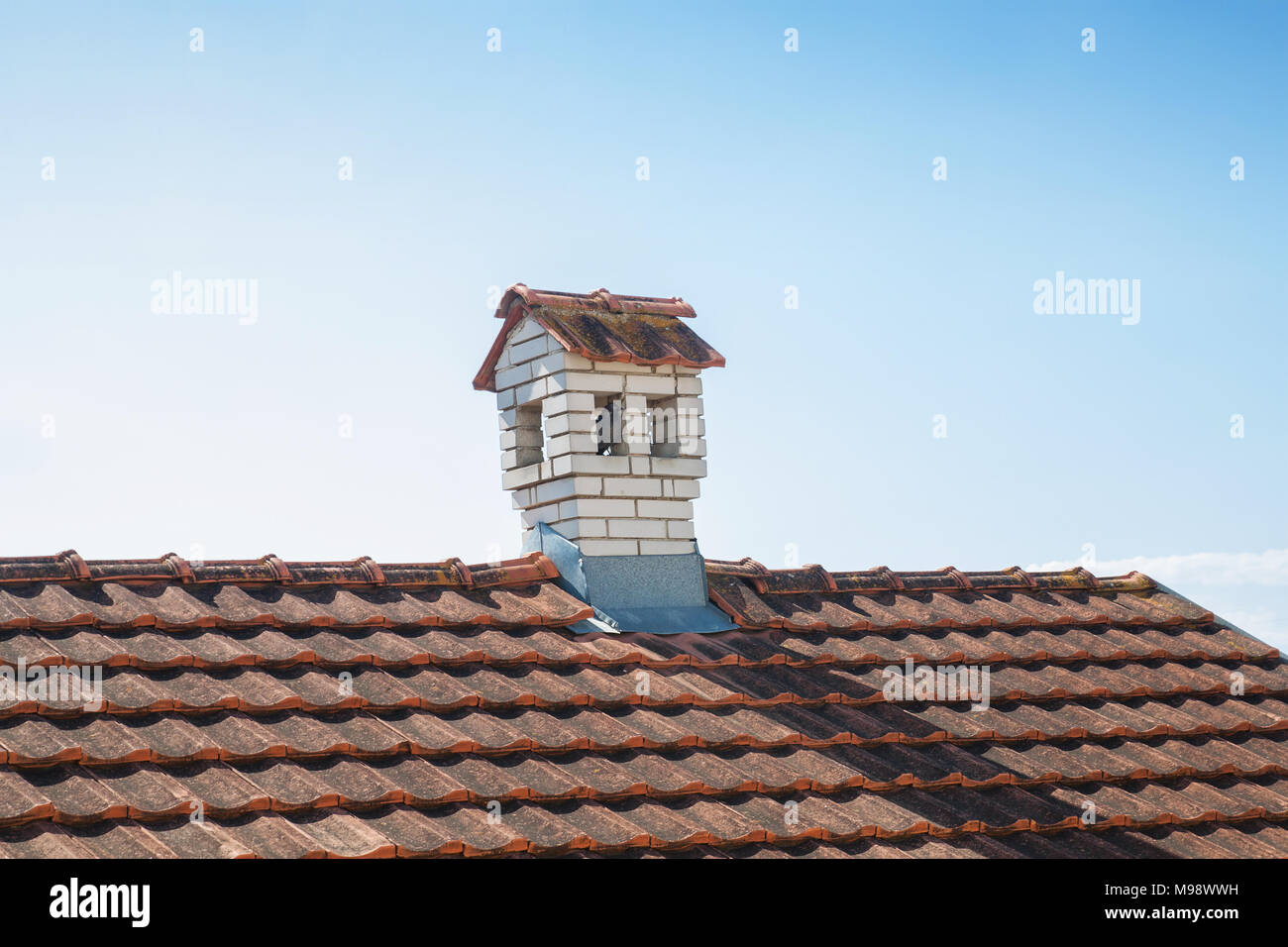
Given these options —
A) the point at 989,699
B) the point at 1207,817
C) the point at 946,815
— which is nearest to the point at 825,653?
the point at 989,699

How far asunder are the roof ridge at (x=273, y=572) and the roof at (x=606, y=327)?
1498 mm

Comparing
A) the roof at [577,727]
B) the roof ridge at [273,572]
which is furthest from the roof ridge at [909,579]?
the roof ridge at [273,572]

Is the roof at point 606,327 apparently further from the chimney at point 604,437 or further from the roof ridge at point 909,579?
the roof ridge at point 909,579

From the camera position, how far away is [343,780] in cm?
657

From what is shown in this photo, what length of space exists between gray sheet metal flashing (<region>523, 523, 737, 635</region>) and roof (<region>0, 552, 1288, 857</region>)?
0.46ft

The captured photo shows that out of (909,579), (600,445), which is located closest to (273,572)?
(600,445)

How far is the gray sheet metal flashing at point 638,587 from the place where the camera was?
Answer: 912 centimetres

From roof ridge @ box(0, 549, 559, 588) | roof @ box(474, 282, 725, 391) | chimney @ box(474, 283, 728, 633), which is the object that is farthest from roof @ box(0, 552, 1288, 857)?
roof @ box(474, 282, 725, 391)

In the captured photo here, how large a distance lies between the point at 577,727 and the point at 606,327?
11.0 feet

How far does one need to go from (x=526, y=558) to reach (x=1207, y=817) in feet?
14.7

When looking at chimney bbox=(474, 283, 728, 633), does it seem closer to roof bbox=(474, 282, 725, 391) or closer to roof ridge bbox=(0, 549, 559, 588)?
roof bbox=(474, 282, 725, 391)

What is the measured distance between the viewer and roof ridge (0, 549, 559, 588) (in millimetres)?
7773

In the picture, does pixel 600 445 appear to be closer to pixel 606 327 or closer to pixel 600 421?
pixel 600 421
